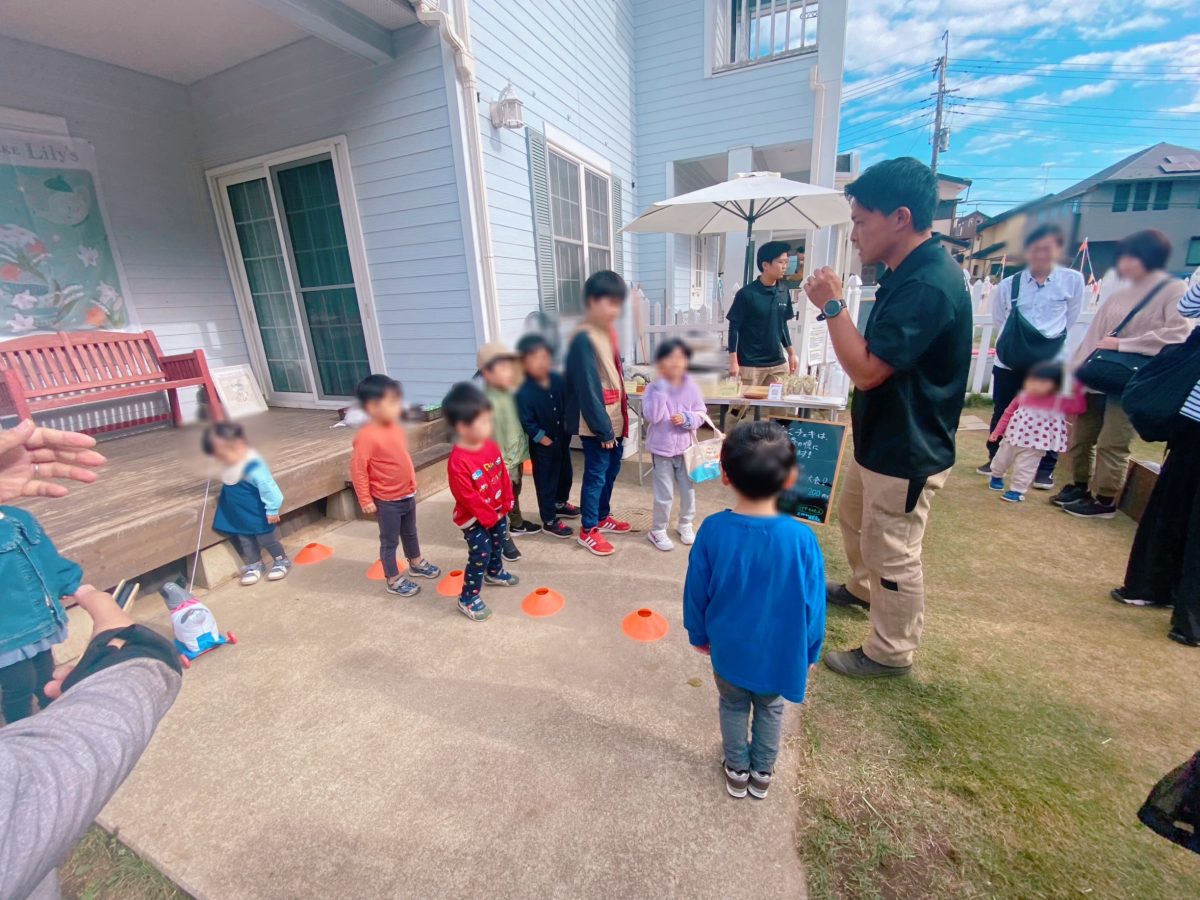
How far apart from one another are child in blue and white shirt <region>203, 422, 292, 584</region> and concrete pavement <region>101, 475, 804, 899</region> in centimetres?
33

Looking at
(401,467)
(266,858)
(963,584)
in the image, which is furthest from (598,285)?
(963,584)

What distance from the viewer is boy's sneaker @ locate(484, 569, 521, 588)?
11.9ft

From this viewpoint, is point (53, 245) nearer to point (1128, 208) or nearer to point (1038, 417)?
point (1128, 208)

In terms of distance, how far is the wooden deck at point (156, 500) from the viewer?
4.01ft

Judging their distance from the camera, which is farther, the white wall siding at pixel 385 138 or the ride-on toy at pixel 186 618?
the ride-on toy at pixel 186 618

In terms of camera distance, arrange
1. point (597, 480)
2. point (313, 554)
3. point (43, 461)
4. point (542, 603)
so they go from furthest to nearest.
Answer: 1. point (597, 480)
2. point (542, 603)
3. point (313, 554)
4. point (43, 461)

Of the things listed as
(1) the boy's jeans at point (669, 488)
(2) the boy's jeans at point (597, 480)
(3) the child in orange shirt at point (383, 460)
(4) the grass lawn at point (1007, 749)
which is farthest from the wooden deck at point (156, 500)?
(1) the boy's jeans at point (669, 488)

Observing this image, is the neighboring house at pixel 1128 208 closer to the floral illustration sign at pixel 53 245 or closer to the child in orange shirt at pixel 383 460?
the child in orange shirt at pixel 383 460

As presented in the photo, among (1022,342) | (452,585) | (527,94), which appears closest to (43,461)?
(527,94)

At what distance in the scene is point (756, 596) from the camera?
176 cm

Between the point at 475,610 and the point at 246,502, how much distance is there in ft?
7.35

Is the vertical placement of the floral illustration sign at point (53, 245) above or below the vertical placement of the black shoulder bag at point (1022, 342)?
above

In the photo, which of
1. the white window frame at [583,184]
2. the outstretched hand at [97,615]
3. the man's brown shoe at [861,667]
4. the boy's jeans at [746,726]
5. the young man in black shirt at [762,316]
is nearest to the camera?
the outstretched hand at [97,615]

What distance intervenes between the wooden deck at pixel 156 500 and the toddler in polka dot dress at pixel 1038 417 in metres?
1.24
